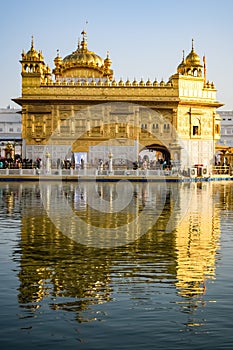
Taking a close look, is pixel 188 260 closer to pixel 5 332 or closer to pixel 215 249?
pixel 215 249

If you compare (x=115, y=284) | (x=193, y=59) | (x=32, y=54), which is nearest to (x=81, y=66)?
(x=32, y=54)

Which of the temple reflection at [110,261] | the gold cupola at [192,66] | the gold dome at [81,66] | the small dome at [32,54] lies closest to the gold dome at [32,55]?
the small dome at [32,54]

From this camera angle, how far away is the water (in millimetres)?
5633

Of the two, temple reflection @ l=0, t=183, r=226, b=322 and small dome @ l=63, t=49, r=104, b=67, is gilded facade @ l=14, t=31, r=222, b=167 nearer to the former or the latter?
small dome @ l=63, t=49, r=104, b=67

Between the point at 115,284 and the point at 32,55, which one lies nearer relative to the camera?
the point at 115,284

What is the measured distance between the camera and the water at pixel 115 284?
5633 millimetres

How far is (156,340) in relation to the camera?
551cm

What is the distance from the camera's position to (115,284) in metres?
7.59

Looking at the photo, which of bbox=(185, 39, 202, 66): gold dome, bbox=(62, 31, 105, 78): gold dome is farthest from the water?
bbox=(62, 31, 105, 78): gold dome

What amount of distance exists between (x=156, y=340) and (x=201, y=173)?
3927cm

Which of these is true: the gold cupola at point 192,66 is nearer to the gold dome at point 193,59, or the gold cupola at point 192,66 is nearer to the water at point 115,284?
the gold dome at point 193,59

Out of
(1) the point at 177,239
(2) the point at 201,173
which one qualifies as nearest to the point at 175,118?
(2) the point at 201,173

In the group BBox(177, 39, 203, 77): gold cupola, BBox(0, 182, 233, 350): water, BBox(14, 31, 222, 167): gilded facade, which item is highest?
BBox(177, 39, 203, 77): gold cupola

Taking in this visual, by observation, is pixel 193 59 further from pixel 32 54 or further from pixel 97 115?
pixel 32 54
